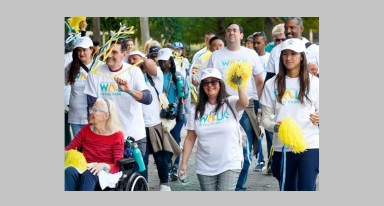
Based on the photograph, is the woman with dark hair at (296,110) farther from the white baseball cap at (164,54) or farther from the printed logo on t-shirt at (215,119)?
the white baseball cap at (164,54)

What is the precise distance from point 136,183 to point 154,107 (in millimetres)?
1336

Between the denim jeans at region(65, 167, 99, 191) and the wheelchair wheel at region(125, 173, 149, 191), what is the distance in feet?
0.90

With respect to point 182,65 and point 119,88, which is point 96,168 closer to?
point 119,88

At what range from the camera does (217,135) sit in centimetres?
582

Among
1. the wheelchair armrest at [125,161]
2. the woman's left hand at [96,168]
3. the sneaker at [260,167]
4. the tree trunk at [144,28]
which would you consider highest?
the tree trunk at [144,28]

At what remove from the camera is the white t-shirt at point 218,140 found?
5.80 meters

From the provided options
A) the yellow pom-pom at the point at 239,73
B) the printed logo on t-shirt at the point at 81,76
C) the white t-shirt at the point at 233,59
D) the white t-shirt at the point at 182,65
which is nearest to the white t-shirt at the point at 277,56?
the white t-shirt at the point at 233,59

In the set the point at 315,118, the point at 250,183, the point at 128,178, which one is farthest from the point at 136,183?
the point at 250,183

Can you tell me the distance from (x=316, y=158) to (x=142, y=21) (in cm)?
477

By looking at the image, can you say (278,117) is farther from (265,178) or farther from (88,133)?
(265,178)

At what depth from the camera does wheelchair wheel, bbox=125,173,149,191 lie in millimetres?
6023

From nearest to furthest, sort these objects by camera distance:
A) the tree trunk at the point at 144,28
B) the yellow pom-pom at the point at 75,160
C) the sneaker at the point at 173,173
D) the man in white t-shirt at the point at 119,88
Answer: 1. the yellow pom-pom at the point at 75,160
2. the man in white t-shirt at the point at 119,88
3. the sneaker at the point at 173,173
4. the tree trunk at the point at 144,28

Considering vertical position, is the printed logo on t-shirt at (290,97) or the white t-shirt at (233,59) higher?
the white t-shirt at (233,59)

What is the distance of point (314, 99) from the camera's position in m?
5.86
